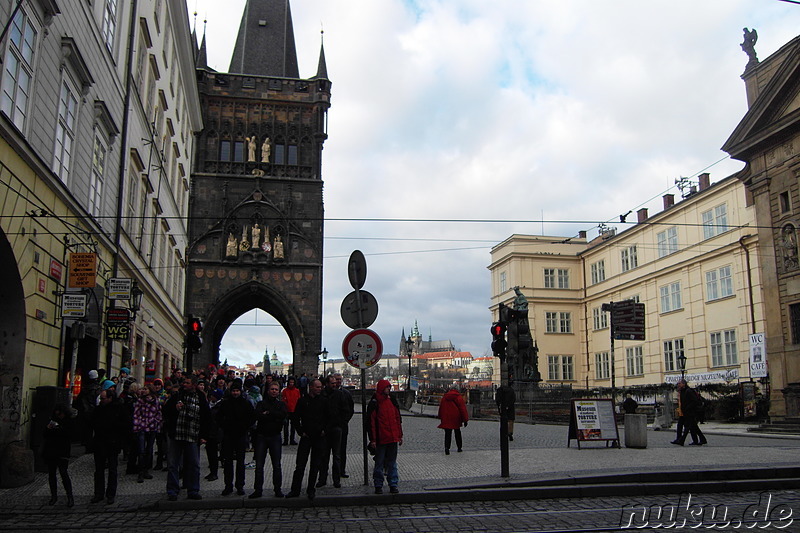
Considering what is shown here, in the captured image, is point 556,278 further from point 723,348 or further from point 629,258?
point 723,348

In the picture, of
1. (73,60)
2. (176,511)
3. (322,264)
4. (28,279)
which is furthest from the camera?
(322,264)

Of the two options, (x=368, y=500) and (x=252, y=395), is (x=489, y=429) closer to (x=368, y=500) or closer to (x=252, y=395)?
(x=252, y=395)

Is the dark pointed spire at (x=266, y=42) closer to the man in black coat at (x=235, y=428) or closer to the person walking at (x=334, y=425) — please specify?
the person walking at (x=334, y=425)

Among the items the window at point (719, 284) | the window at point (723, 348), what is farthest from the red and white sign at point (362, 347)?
the window at point (719, 284)

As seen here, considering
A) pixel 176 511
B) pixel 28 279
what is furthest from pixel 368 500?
pixel 28 279

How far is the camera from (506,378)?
13016 mm

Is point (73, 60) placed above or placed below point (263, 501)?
above

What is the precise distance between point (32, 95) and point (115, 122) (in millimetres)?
6919

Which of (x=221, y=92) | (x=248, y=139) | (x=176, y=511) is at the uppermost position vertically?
(x=221, y=92)

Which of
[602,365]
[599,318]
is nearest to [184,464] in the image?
[602,365]

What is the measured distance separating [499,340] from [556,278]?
48152mm

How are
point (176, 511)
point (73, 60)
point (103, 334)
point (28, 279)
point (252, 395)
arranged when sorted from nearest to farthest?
1. point (176, 511)
2. point (28, 279)
3. point (252, 395)
4. point (73, 60)
5. point (103, 334)

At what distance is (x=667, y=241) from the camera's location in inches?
1815

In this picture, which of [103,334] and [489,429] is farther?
[489,429]
